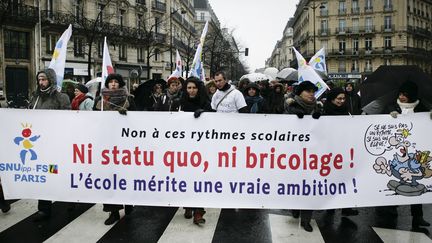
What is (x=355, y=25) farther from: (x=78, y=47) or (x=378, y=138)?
(x=378, y=138)

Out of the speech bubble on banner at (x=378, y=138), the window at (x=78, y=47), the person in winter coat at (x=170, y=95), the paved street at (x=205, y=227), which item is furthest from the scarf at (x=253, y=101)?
the window at (x=78, y=47)

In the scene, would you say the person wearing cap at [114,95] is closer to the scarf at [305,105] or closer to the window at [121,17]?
the scarf at [305,105]

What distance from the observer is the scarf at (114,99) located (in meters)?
5.74

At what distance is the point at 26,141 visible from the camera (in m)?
5.40

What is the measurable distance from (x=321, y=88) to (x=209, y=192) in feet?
16.2

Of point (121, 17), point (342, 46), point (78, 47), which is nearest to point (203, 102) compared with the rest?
point (78, 47)

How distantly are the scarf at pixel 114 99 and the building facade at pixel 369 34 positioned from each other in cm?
7138

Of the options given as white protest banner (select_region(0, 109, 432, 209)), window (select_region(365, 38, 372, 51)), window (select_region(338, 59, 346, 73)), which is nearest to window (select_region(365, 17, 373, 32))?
window (select_region(365, 38, 372, 51))

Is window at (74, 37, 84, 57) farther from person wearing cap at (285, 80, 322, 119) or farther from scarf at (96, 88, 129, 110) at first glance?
person wearing cap at (285, 80, 322, 119)

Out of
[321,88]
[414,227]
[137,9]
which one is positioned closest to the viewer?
[414,227]

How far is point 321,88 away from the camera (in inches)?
360

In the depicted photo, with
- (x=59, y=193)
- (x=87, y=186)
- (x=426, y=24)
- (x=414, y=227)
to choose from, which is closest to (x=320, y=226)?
(x=414, y=227)

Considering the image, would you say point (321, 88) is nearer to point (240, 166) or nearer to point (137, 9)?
point (240, 166)

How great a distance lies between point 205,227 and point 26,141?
255 centimetres
